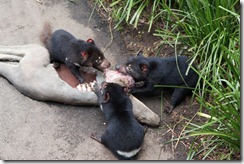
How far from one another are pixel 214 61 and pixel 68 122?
1.50 meters

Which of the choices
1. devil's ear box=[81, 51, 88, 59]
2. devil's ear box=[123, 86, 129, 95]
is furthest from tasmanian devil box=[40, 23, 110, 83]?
devil's ear box=[123, 86, 129, 95]

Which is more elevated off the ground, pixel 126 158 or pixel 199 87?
pixel 199 87

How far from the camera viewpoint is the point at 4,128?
4.96 metres

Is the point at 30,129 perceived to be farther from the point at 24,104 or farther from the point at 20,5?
the point at 20,5

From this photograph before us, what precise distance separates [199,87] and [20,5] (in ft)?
8.21

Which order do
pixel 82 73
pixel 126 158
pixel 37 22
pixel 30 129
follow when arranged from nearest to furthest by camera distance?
pixel 126 158 → pixel 30 129 → pixel 82 73 → pixel 37 22

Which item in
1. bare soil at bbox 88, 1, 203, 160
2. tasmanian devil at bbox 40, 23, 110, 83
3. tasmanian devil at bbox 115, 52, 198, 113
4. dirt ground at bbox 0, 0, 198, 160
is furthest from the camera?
tasmanian devil at bbox 40, 23, 110, 83

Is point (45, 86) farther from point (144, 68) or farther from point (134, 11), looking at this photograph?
point (134, 11)

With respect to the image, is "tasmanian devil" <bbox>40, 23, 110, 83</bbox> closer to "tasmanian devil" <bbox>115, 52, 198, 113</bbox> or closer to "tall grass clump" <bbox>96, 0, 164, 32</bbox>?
"tasmanian devil" <bbox>115, 52, 198, 113</bbox>

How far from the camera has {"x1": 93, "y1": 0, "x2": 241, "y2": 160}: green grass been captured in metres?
4.55

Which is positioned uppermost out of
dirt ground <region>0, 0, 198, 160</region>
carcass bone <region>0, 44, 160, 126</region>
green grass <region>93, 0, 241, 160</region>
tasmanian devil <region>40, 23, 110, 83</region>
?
green grass <region>93, 0, 241, 160</region>

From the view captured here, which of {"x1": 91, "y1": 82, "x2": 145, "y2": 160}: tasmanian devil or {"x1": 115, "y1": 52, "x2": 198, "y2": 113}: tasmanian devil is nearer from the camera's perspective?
{"x1": 91, "y1": 82, "x2": 145, "y2": 160}: tasmanian devil

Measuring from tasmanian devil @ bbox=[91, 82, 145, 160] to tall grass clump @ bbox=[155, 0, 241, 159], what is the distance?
0.50 meters

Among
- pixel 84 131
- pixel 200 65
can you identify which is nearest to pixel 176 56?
pixel 200 65
